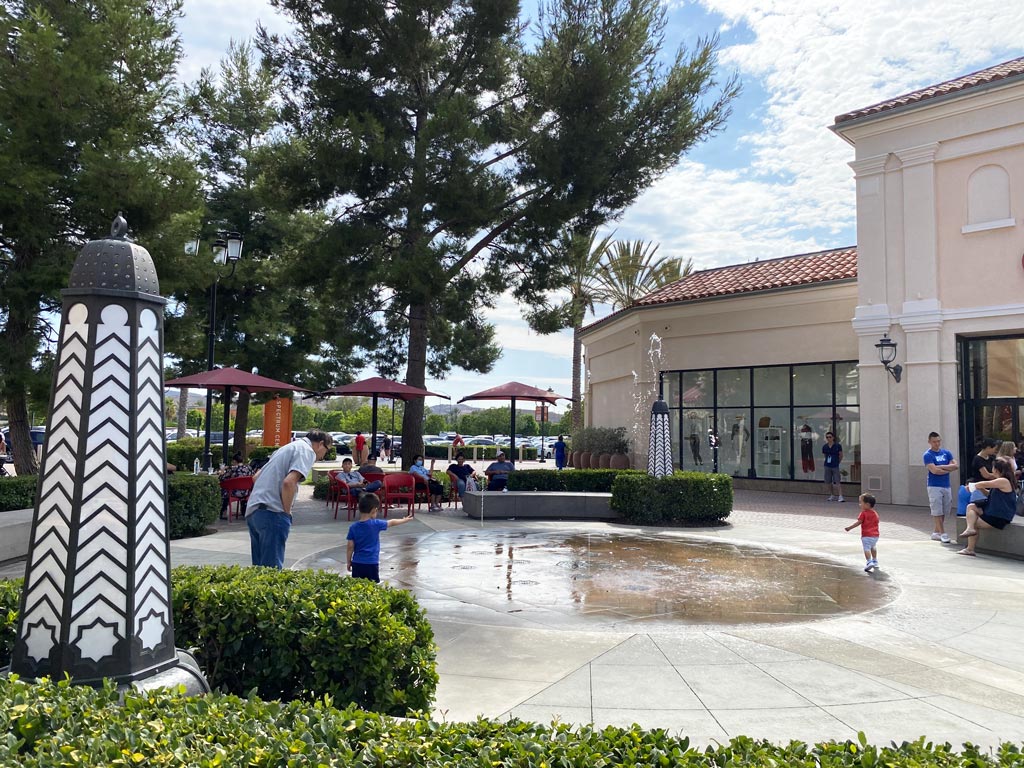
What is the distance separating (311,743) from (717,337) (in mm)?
24259

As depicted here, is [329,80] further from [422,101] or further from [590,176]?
[590,176]

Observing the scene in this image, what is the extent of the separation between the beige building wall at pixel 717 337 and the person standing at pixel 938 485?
1003cm

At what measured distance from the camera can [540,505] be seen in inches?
612

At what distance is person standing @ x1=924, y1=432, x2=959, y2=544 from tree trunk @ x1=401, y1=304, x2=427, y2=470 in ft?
Answer: 39.1

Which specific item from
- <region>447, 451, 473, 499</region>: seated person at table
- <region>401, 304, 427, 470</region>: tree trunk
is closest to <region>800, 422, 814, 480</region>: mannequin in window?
<region>447, 451, 473, 499</region>: seated person at table

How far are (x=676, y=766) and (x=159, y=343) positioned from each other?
263 centimetres

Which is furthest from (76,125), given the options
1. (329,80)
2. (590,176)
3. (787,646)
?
(787,646)

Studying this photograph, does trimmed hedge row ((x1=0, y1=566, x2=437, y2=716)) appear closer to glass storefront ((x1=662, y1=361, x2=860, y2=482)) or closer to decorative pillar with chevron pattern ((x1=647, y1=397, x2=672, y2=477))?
decorative pillar with chevron pattern ((x1=647, y1=397, x2=672, y2=477))

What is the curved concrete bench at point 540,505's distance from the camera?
15.4 m

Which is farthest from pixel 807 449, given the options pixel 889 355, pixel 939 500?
pixel 939 500

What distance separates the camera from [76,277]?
3.09m

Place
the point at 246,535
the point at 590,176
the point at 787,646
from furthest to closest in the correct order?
the point at 590,176 < the point at 246,535 < the point at 787,646

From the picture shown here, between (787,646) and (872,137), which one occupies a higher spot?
(872,137)

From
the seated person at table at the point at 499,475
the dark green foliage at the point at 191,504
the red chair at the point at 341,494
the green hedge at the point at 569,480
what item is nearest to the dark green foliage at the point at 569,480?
the green hedge at the point at 569,480
